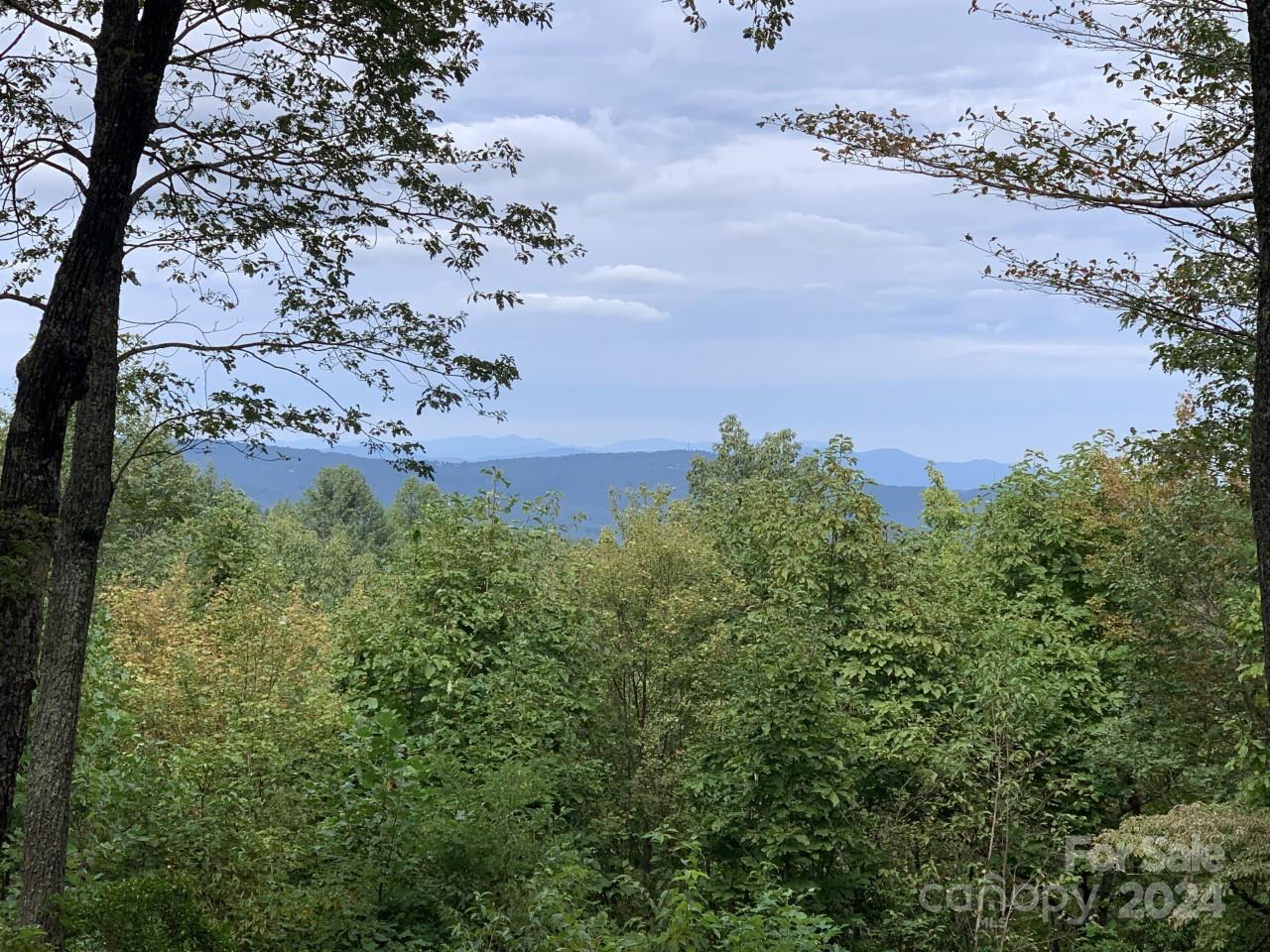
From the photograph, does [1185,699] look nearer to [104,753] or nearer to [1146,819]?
[1146,819]

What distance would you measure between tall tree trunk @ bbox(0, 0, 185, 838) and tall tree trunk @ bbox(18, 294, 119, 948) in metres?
0.11

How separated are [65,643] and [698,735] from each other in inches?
320

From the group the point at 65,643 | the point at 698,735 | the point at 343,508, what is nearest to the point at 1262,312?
the point at 65,643

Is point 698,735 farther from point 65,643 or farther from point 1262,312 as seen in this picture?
point 1262,312

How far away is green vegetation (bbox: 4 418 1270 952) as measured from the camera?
7527 mm


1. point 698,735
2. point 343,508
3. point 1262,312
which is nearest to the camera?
point 1262,312

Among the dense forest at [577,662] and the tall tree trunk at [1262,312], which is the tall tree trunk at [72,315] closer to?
the dense forest at [577,662]

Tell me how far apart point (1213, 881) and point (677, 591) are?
923cm

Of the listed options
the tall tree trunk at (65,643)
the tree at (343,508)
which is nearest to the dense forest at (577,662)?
the tall tree trunk at (65,643)

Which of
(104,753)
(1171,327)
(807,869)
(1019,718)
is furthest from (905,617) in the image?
(104,753)

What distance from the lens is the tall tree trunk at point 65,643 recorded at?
641cm

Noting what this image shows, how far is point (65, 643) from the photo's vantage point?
650cm

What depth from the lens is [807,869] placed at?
10641mm

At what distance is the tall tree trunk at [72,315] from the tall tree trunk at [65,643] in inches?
4.4
